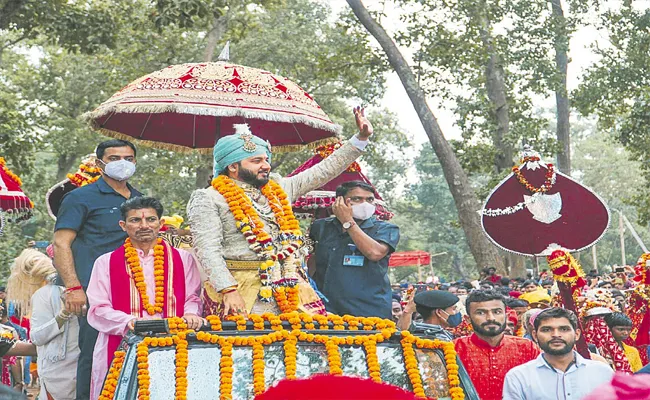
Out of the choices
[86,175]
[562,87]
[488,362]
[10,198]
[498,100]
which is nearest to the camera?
[488,362]

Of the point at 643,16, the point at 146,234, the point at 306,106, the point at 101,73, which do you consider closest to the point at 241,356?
the point at 146,234

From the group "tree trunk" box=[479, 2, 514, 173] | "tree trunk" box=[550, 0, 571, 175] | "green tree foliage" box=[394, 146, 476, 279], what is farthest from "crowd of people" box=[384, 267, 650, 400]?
"green tree foliage" box=[394, 146, 476, 279]

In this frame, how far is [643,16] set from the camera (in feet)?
65.4

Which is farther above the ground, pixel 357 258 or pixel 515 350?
pixel 357 258

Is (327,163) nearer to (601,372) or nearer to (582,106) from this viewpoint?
(601,372)

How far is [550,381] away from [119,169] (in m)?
2.99

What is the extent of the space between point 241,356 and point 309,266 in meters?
2.46

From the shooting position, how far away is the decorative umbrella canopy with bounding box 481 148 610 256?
7.68m

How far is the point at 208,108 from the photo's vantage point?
20.7ft

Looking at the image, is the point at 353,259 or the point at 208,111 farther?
the point at 208,111

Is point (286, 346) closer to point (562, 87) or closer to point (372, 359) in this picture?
point (372, 359)

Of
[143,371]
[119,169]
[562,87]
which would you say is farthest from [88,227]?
[562,87]

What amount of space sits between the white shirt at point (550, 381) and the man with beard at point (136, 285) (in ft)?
6.14

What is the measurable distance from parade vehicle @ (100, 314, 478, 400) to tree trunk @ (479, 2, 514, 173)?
46.8 ft
